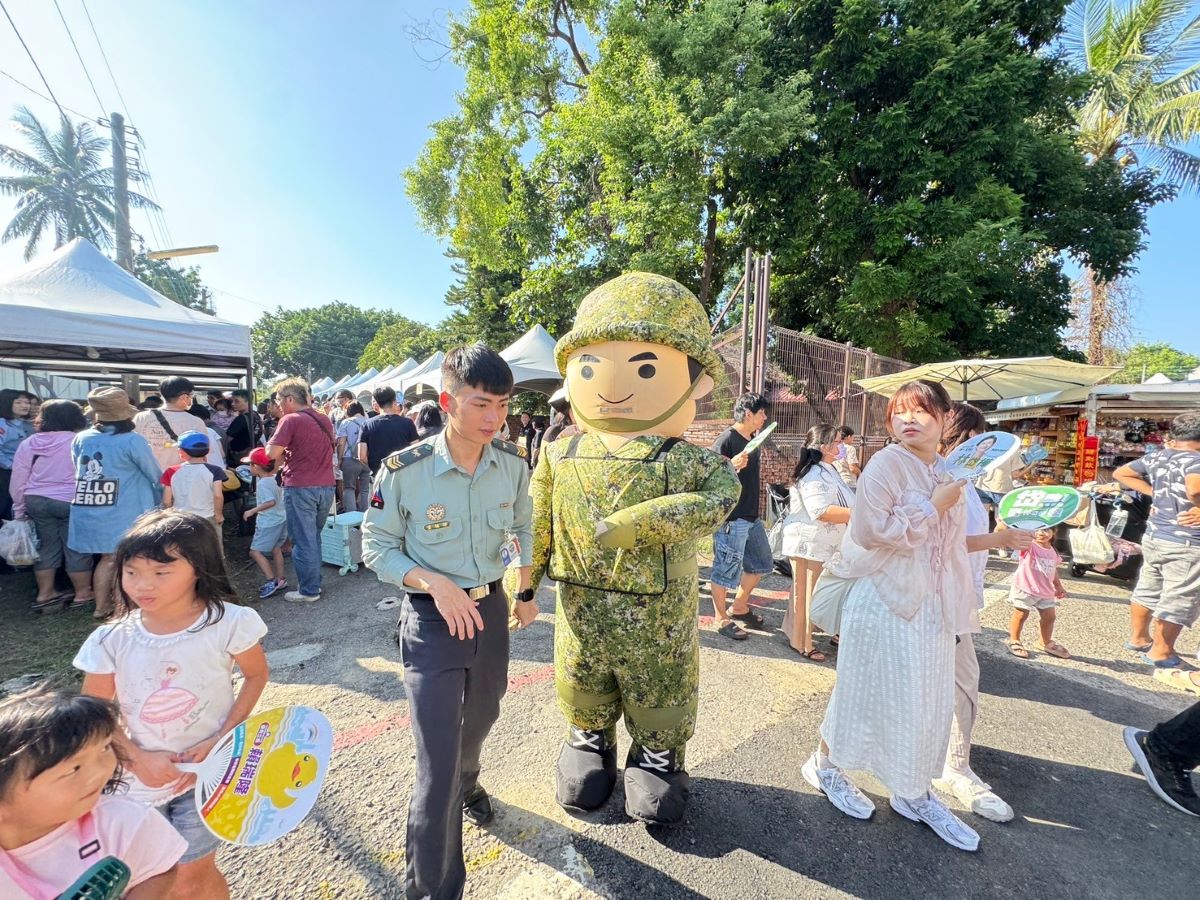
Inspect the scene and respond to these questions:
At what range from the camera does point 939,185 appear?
10398 mm

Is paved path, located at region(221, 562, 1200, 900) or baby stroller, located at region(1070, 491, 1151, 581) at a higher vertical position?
baby stroller, located at region(1070, 491, 1151, 581)

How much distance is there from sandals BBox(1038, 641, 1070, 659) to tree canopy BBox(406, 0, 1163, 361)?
7.58 metres

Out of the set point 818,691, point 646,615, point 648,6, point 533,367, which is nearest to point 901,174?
point 648,6

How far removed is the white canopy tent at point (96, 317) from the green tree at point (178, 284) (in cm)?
2696

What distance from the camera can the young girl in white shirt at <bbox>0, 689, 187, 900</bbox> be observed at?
0.95m

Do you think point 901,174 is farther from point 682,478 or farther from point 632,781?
point 632,781

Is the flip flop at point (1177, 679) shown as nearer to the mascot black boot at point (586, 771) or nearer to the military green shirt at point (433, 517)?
the mascot black boot at point (586, 771)

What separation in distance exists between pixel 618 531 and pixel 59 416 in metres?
5.10

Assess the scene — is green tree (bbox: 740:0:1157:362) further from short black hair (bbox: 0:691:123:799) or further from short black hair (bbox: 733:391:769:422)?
short black hair (bbox: 0:691:123:799)

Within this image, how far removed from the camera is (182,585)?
1.50m

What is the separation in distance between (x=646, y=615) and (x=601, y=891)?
930 millimetres

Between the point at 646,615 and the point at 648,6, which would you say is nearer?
the point at 646,615

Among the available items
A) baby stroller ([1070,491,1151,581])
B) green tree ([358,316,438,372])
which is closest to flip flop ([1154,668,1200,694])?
baby stroller ([1070,491,1151,581])

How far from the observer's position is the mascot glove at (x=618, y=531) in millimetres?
1755
